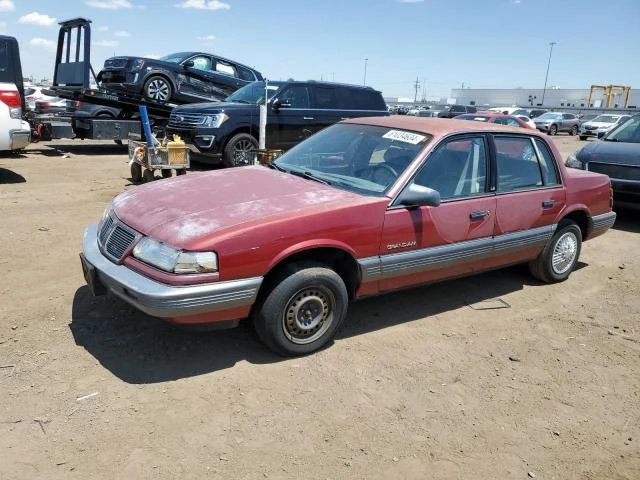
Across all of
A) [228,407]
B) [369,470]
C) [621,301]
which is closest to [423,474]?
[369,470]

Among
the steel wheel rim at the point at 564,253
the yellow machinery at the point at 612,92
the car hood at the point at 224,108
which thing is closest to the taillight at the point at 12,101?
the car hood at the point at 224,108

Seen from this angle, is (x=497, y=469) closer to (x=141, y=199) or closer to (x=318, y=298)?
(x=318, y=298)

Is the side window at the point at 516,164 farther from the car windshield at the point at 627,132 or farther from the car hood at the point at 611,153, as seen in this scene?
the car windshield at the point at 627,132

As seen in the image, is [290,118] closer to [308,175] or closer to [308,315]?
[308,175]

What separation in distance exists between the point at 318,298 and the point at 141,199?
147 cm

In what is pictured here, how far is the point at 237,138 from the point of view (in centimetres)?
1004

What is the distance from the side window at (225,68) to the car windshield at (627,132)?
346 inches

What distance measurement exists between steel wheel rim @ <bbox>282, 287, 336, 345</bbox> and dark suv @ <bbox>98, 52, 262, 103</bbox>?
415 inches

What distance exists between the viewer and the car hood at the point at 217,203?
3.27m

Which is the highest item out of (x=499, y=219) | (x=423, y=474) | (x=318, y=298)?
(x=499, y=219)

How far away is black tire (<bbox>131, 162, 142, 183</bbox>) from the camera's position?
9344 millimetres

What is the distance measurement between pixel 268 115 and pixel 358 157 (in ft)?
21.0

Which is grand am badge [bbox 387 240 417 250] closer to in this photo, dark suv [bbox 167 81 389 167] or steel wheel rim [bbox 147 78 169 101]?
dark suv [bbox 167 81 389 167]

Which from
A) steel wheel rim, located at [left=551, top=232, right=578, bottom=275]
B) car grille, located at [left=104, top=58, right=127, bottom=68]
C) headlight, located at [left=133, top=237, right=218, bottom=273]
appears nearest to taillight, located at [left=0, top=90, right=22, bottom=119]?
car grille, located at [left=104, top=58, right=127, bottom=68]
